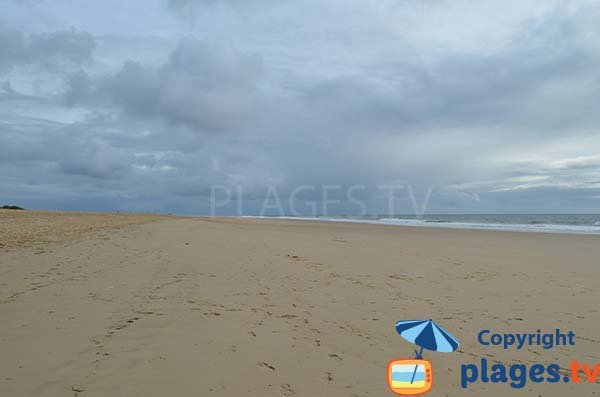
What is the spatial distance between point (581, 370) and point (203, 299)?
5.59 m

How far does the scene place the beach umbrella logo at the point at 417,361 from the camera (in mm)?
3701

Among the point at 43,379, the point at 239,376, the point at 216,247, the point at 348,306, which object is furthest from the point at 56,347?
the point at 216,247

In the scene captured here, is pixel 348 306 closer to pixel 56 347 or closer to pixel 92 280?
pixel 56 347

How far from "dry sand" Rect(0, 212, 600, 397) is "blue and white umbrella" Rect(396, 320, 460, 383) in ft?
0.49

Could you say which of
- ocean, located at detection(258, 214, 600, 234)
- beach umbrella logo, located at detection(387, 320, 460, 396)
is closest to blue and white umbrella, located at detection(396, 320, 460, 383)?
beach umbrella logo, located at detection(387, 320, 460, 396)

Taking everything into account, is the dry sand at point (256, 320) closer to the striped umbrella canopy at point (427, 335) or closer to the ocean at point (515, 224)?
the striped umbrella canopy at point (427, 335)

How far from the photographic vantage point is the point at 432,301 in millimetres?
6594

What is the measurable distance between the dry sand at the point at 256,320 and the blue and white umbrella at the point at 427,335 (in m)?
0.15

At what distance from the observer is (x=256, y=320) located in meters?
5.39

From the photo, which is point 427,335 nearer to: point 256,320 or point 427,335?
point 427,335

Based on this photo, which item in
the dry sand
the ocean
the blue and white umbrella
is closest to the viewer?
the dry sand

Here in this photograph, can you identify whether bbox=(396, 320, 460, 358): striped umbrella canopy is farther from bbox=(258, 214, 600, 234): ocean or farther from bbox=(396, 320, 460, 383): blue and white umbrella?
bbox=(258, 214, 600, 234): ocean

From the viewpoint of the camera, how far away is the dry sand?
3.65m

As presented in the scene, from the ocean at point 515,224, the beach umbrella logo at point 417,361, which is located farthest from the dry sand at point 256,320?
the ocean at point 515,224
